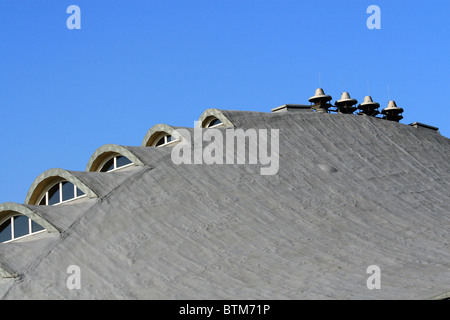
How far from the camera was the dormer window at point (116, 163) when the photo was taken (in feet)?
113

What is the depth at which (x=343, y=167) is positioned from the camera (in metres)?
37.8

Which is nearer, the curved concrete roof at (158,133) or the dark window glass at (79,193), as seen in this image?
the dark window glass at (79,193)

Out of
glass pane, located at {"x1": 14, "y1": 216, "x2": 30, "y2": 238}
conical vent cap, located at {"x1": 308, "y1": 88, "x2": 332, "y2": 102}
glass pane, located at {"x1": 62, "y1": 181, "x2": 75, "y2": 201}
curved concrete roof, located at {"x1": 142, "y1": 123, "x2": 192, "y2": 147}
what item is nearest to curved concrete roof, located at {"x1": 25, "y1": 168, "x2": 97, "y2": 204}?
glass pane, located at {"x1": 62, "y1": 181, "x2": 75, "y2": 201}

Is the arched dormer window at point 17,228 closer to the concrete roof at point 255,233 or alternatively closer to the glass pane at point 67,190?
the concrete roof at point 255,233

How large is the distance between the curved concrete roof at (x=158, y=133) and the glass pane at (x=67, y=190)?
5699 millimetres

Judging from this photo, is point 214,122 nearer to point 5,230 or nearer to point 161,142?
point 161,142

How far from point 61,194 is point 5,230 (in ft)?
8.98

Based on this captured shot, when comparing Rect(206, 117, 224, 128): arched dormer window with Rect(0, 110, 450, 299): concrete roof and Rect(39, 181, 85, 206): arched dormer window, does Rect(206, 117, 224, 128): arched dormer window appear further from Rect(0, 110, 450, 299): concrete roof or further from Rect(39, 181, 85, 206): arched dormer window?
Rect(39, 181, 85, 206): arched dormer window

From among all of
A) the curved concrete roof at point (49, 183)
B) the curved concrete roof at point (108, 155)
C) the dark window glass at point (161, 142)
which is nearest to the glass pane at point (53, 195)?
the curved concrete roof at point (49, 183)

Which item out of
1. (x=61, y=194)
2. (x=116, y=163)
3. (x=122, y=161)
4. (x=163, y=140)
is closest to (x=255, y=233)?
(x=122, y=161)

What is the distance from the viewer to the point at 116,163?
35.1 metres

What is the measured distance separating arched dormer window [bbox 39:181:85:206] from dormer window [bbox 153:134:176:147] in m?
5.84
